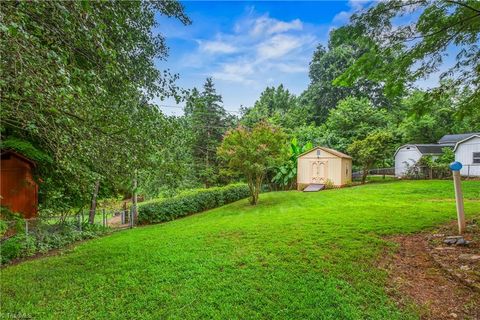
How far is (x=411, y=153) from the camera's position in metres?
19.6

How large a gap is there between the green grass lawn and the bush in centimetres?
497

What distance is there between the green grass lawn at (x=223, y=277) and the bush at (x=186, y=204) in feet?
16.3

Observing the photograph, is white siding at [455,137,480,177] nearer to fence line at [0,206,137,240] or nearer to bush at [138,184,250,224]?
bush at [138,184,250,224]

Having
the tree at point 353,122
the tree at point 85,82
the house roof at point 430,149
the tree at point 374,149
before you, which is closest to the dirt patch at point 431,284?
the tree at point 85,82

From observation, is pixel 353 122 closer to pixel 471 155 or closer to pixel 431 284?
pixel 471 155

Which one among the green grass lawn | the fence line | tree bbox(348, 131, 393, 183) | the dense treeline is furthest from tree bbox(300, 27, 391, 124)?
the fence line

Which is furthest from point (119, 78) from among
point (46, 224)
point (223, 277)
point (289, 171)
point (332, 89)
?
point (332, 89)

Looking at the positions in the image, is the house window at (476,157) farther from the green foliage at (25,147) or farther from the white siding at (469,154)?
the green foliage at (25,147)

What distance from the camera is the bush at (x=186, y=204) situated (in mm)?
11946

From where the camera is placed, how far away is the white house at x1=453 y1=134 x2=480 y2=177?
1648 centimetres

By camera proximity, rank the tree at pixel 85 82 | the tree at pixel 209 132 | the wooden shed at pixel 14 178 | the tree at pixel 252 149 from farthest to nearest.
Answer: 1. the tree at pixel 209 132
2. the tree at pixel 252 149
3. the wooden shed at pixel 14 178
4. the tree at pixel 85 82

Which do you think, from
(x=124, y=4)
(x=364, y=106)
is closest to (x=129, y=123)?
(x=124, y=4)

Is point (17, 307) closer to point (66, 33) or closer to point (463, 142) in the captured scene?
point (66, 33)

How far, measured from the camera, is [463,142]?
17031 mm
